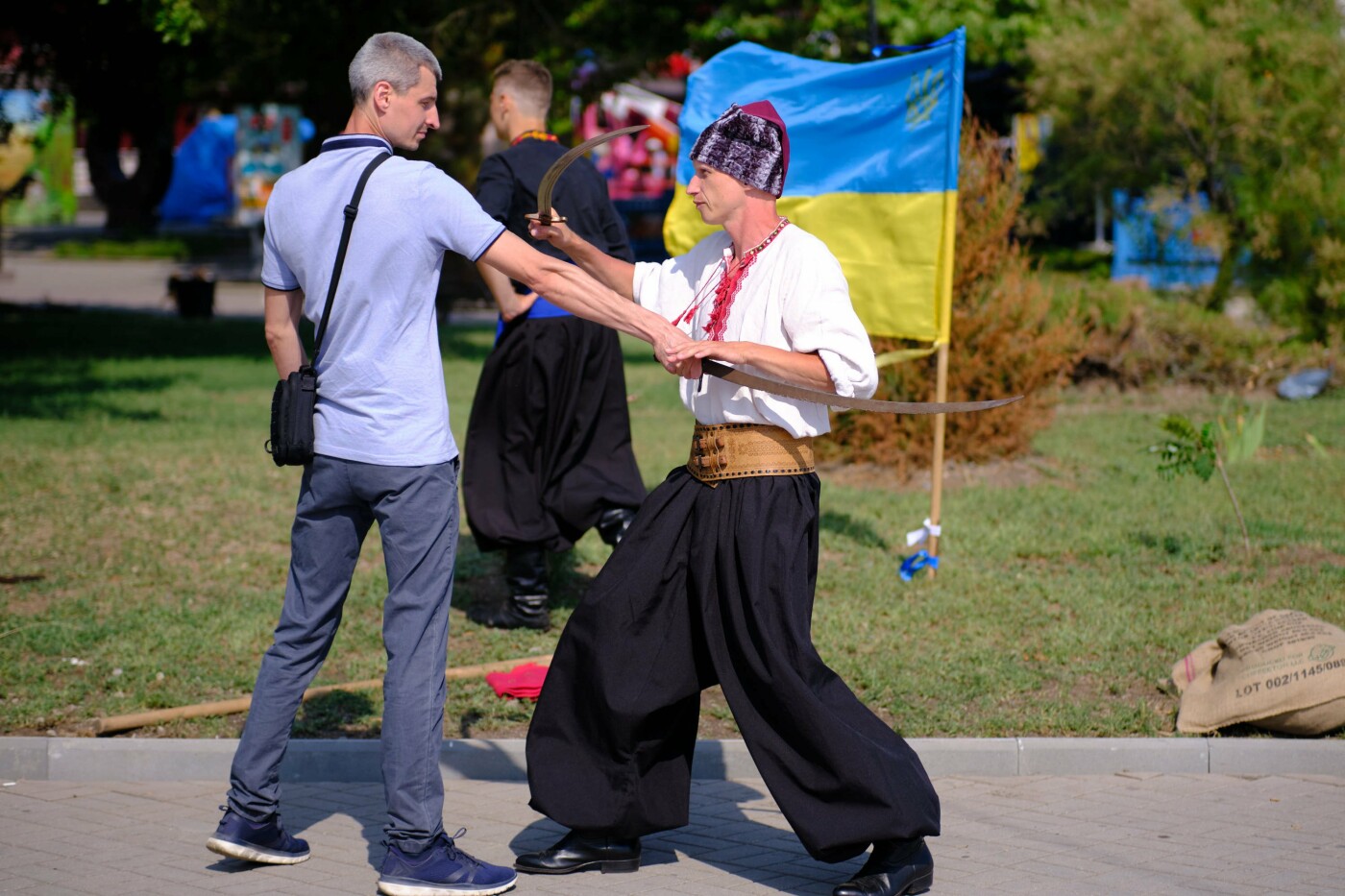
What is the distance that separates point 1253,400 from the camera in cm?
1434

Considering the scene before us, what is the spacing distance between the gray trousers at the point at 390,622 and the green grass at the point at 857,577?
1.38 metres

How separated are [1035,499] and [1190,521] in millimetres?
1066

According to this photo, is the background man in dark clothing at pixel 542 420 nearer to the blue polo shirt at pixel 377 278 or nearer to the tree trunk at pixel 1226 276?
the blue polo shirt at pixel 377 278

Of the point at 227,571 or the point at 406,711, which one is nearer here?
the point at 406,711

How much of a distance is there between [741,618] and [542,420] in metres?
2.84

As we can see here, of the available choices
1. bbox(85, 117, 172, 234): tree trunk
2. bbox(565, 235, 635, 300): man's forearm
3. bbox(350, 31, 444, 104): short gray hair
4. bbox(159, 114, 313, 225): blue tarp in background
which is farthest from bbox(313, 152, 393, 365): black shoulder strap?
bbox(159, 114, 313, 225): blue tarp in background

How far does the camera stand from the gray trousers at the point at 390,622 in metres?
4.07

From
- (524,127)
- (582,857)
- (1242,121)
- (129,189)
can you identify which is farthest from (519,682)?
(129,189)

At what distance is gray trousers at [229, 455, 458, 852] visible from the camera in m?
4.07

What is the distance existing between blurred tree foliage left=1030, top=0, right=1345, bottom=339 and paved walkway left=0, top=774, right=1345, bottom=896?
11749mm

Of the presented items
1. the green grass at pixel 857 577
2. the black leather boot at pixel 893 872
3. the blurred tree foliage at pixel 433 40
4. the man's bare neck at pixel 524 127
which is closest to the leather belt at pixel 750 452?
the black leather boot at pixel 893 872

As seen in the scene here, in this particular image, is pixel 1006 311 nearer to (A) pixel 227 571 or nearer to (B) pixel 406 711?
(A) pixel 227 571

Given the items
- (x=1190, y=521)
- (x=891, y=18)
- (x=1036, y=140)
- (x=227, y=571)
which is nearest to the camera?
(x=227, y=571)

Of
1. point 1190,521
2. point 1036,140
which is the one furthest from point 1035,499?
point 1036,140
